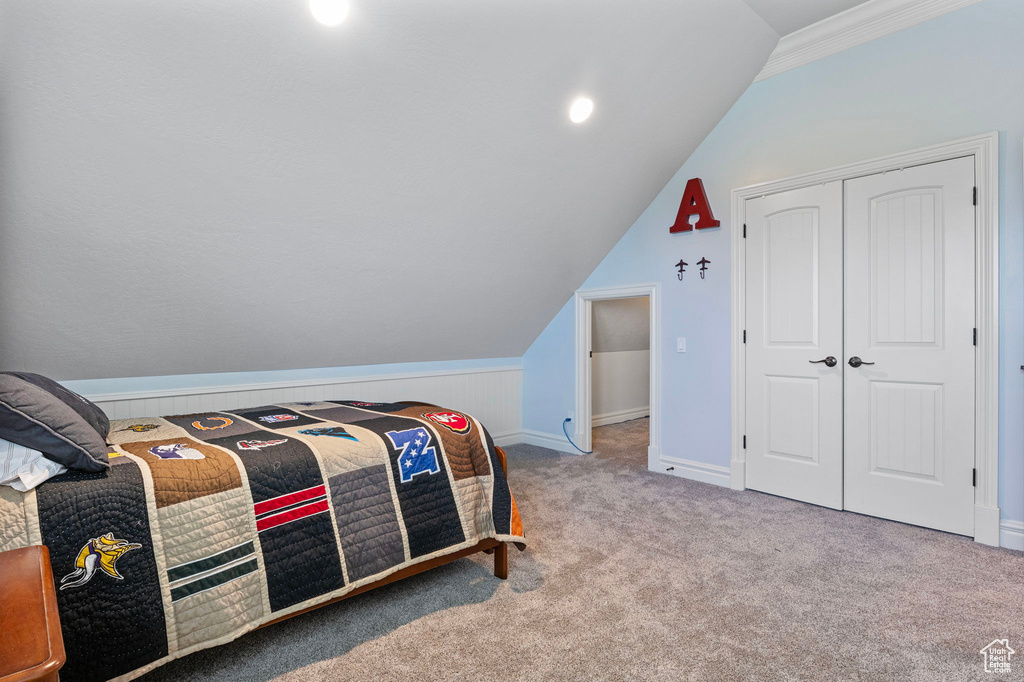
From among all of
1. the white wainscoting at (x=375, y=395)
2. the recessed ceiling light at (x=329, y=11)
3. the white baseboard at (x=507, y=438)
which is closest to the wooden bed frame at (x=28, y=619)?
the recessed ceiling light at (x=329, y=11)

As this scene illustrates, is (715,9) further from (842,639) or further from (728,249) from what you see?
(842,639)

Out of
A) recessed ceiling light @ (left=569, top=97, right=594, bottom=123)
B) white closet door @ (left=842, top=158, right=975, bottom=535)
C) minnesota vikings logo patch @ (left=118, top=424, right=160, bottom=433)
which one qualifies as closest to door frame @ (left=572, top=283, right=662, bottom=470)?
white closet door @ (left=842, top=158, right=975, bottom=535)

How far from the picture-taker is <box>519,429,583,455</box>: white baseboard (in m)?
4.77

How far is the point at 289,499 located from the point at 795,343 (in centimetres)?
296

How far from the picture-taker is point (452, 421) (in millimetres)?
2486

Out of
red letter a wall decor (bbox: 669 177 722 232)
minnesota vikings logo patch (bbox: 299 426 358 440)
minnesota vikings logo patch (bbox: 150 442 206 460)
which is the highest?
red letter a wall decor (bbox: 669 177 722 232)

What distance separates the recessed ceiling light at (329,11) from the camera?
1999 millimetres

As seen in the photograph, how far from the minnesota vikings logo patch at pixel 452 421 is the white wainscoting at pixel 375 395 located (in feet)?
5.33

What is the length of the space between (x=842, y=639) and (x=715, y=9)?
Result: 291 centimetres

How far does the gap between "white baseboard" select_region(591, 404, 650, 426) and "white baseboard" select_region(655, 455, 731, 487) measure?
176cm

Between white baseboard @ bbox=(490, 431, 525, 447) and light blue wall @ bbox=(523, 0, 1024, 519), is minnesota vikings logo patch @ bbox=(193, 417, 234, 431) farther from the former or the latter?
light blue wall @ bbox=(523, 0, 1024, 519)

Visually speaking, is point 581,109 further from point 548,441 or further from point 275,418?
point 548,441

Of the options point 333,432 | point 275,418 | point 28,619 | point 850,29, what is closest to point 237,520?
point 333,432

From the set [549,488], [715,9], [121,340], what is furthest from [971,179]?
[121,340]
